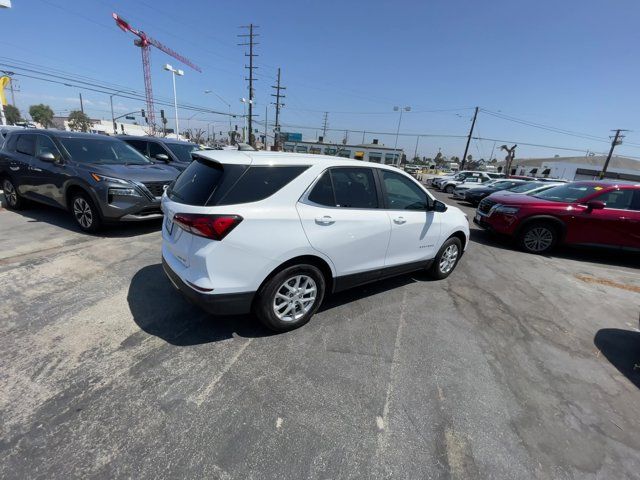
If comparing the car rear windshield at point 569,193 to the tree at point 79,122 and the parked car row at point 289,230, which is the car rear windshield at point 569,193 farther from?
the tree at point 79,122

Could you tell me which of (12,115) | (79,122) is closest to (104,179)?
(79,122)

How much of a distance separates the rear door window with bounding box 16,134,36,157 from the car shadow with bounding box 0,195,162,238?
1.23 metres

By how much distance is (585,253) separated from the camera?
7.63 metres

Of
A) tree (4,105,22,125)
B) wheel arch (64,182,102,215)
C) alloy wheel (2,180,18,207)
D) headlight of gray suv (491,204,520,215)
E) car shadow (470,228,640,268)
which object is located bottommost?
car shadow (470,228,640,268)

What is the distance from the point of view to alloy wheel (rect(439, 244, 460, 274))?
4.76 m

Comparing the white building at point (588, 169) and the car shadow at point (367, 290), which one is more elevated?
the white building at point (588, 169)

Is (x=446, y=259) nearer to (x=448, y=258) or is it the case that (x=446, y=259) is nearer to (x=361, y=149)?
(x=448, y=258)

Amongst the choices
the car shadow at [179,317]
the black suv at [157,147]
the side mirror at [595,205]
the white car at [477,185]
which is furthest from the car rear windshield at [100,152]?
the white car at [477,185]

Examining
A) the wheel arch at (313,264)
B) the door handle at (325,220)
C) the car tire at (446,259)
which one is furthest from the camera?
the car tire at (446,259)

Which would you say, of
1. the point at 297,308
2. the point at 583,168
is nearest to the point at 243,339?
the point at 297,308

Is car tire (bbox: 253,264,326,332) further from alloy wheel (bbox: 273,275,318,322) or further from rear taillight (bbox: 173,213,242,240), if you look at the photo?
rear taillight (bbox: 173,213,242,240)

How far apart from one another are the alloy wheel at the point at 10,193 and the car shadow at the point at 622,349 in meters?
10.3

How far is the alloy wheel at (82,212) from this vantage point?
18.0 ft

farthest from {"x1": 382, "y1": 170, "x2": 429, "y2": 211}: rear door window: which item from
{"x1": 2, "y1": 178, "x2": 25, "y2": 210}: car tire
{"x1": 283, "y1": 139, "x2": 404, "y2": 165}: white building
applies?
{"x1": 283, "y1": 139, "x2": 404, "y2": 165}: white building
